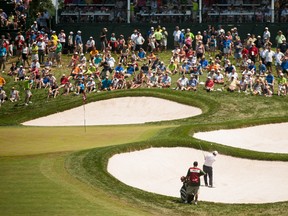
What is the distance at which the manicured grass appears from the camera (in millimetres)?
33375

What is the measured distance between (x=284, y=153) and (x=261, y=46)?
2546cm

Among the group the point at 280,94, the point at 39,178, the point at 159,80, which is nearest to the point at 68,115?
the point at 159,80

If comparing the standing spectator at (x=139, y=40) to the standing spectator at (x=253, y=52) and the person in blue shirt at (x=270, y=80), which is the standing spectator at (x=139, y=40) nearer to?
the standing spectator at (x=253, y=52)

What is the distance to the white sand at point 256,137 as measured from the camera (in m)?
49.5

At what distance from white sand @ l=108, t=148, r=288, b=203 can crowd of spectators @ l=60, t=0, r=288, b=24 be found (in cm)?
3224

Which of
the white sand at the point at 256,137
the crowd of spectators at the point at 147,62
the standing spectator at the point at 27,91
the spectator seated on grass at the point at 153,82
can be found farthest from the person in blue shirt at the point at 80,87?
the white sand at the point at 256,137

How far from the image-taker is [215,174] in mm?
41688

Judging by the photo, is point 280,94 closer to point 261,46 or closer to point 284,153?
point 261,46

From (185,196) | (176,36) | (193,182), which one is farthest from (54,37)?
(193,182)

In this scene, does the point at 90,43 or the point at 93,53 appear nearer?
the point at 93,53

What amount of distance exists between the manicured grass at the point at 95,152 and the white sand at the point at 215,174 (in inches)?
23.9

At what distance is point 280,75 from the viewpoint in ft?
201

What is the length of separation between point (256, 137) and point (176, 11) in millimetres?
25891

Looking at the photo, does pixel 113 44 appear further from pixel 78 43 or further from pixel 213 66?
pixel 213 66
